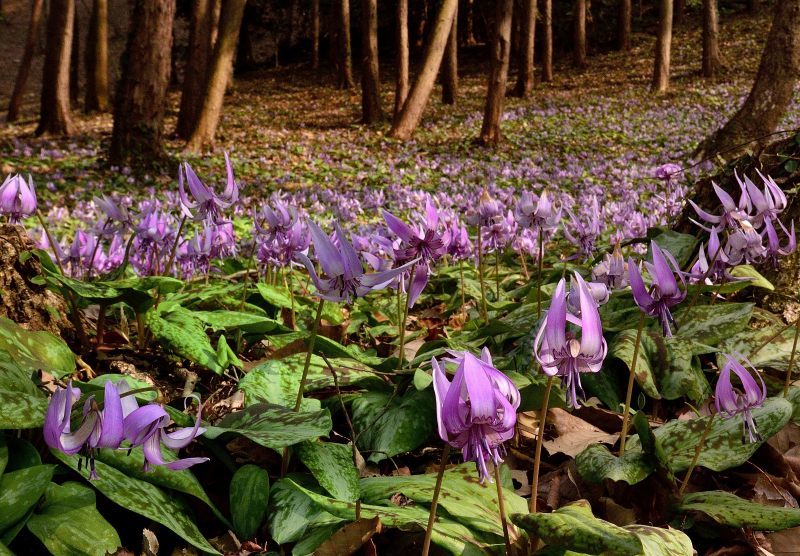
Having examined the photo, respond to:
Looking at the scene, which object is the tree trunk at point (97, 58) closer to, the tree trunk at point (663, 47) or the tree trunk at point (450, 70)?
the tree trunk at point (450, 70)

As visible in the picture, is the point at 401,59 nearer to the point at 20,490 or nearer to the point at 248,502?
the point at 248,502

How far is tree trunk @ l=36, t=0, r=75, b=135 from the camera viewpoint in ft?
47.7

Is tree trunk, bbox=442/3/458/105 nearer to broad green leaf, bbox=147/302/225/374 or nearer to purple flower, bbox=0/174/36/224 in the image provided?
broad green leaf, bbox=147/302/225/374

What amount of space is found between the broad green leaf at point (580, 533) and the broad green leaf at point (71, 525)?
73cm

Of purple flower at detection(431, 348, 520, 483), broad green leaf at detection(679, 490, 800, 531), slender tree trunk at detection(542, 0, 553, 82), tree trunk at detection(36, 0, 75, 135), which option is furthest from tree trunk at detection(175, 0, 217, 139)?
purple flower at detection(431, 348, 520, 483)

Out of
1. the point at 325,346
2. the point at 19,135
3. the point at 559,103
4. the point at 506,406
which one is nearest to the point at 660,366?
the point at 325,346

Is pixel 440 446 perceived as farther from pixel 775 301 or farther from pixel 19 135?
pixel 19 135

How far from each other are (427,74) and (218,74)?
3953 mm

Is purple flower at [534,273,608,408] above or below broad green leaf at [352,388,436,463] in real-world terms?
above

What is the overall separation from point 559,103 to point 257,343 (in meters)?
18.7

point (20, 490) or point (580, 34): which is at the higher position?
point (580, 34)

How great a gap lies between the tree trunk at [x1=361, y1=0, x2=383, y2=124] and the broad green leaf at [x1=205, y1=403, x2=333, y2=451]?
15141 millimetres

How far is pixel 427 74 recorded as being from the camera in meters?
14.1

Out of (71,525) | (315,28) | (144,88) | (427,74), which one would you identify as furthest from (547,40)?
(71,525)
